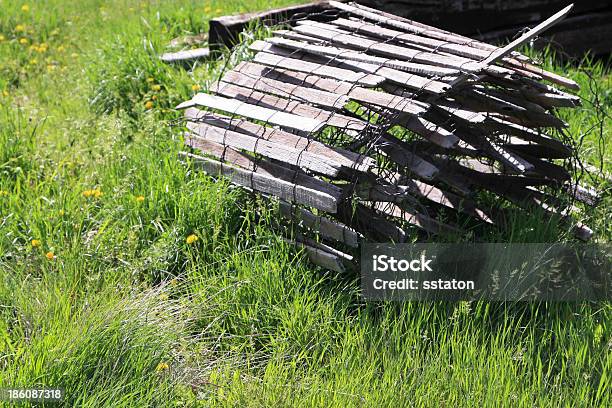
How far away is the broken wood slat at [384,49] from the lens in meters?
4.16

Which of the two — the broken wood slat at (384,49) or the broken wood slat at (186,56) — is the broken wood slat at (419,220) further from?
the broken wood slat at (186,56)

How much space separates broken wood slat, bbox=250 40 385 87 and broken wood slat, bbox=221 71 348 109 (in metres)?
0.10

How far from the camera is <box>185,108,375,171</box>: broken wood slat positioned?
12.7 feet

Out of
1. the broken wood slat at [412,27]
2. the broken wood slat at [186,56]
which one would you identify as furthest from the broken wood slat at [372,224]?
the broken wood slat at [186,56]

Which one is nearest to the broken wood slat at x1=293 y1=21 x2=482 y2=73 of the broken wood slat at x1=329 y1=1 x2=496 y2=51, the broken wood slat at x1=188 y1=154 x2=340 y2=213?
the broken wood slat at x1=329 y1=1 x2=496 y2=51

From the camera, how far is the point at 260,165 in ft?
14.1

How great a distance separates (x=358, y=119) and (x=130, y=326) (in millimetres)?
1601

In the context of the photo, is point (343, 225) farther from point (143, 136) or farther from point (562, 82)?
point (143, 136)

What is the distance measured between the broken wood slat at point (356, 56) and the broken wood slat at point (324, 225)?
0.85 meters

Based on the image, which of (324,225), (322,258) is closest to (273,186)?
(324,225)

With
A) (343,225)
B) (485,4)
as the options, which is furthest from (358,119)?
(485,4)

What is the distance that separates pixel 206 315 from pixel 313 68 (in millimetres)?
1406

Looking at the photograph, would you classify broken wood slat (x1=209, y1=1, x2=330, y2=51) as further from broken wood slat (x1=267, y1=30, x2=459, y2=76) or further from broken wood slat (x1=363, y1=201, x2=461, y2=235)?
broken wood slat (x1=363, y1=201, x2=461, y2=235)

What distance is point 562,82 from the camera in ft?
14.1
